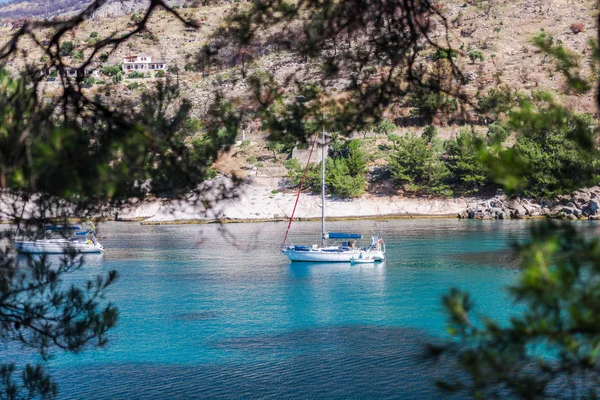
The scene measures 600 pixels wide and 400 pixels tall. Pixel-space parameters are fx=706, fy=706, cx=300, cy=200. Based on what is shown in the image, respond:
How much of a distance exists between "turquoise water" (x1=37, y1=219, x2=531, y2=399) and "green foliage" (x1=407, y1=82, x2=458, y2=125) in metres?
1.77

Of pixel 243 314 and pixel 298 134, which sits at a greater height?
pixel 298 134

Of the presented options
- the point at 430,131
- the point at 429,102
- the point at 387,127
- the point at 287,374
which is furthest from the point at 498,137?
the point at 387,127

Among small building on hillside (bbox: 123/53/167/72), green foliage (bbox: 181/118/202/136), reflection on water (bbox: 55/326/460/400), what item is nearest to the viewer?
green foliage (bbox: 181/118/202/136)

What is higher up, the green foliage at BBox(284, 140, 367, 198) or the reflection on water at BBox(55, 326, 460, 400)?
the green foliage at BBox(284, 140, 367, 198)

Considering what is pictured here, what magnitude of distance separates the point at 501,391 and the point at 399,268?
45.3 ft

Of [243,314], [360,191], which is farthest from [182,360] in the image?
[360,191]

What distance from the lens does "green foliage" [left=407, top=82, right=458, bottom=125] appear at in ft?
17.2

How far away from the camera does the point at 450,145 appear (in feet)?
149

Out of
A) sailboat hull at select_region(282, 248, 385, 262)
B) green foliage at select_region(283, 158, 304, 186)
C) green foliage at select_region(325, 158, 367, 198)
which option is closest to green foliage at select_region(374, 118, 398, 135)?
green foliage at select_region(325, 158, 367, 198)

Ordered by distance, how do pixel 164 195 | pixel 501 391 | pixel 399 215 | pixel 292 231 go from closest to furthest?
pixel 164 195
pixel 501 391
pixel 292 231
pixel 399 215

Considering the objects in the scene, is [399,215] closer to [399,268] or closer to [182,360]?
[399,268]

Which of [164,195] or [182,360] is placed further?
[182,360]

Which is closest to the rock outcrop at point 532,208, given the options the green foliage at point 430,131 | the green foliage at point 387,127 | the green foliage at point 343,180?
the green foliage at point 430,131

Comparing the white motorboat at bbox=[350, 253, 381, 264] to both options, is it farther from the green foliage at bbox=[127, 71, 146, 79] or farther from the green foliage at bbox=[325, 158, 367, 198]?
the green foliage at bbox=[127, 71, 146, 79]
